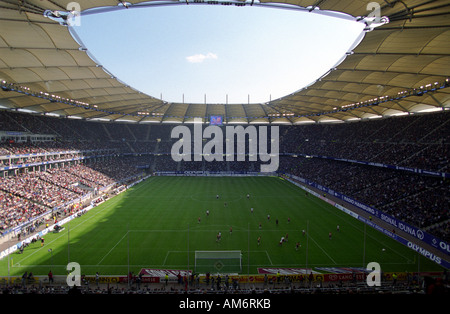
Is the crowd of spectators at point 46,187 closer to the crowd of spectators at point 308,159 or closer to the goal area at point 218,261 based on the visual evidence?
the crowd of spectators at point 308,159

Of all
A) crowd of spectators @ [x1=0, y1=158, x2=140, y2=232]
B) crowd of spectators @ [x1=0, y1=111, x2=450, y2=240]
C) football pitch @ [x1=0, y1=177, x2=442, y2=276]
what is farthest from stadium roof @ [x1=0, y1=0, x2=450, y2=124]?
football pitch @ [x1=0, y1=177, x2=442, y2=276]

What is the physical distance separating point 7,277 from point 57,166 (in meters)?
35.4

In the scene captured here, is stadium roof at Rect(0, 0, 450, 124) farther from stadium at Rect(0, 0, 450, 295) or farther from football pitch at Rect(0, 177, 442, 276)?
football pitch at Rect(0, 177, 442, 276)

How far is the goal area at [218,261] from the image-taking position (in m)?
21.0

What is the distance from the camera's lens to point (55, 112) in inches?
2112

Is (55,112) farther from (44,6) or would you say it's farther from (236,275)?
(236,275)

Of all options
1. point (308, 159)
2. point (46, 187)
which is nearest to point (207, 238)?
point (46, 187)

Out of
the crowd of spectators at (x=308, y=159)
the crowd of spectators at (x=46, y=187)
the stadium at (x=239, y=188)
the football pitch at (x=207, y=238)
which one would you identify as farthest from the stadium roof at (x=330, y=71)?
the football pitch at (x=207, y=238)

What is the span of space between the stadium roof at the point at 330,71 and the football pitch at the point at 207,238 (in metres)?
16.8

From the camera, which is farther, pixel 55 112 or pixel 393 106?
pixel 55 112

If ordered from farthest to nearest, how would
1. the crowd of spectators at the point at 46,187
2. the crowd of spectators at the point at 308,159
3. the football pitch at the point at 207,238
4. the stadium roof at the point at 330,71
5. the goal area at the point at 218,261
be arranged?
the crowd of spectators at the point at 308,159 → the crowd of spectators at the point at 46,187 → the football pitch at the point at 207,238 → the goal area at the point at 218,261 → the stadium roof at the point at 330,71

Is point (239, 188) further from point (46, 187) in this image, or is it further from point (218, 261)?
point (46, 187)

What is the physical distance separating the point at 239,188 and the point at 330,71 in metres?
29.1

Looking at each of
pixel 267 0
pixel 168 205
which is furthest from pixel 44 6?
pixel 168 205
